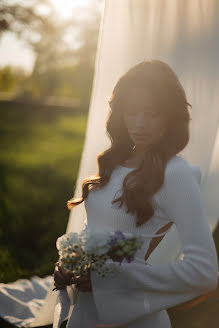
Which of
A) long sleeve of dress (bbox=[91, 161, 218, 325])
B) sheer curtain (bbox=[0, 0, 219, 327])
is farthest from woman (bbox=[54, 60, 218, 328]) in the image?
sheer curtain (bbox=[0, 0, 219, 327])

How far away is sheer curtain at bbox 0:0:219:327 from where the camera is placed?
2902mm

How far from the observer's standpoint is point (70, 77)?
21.6 m

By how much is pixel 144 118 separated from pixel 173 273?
72 cm

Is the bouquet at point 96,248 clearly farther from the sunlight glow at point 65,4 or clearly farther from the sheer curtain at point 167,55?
the sunlight glow at point 65,4

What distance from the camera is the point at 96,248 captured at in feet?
5.37

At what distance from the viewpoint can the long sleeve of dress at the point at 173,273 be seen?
65.6 inches

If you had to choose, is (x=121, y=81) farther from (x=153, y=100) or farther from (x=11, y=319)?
(x=11, y=319)

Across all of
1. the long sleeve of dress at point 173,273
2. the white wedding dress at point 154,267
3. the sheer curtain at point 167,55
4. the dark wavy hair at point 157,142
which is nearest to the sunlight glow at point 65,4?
the sheer curtain at point 167,55

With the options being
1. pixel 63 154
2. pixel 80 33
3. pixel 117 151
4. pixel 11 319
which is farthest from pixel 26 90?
pixel 117 151

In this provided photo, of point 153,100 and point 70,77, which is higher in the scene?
point 70,77

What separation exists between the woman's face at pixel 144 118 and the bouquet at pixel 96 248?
0.52 metres

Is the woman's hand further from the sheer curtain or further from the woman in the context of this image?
the sheer curtain

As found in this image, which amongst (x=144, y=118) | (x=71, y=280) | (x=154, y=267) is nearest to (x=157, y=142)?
Result: (x=144, y=118)

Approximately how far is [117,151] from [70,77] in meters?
20.1
